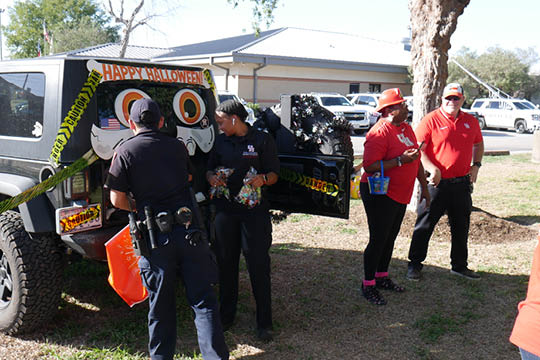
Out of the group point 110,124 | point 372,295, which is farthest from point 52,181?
point 372,295

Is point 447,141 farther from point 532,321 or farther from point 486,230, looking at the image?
point 532,321

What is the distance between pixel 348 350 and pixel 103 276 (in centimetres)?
261

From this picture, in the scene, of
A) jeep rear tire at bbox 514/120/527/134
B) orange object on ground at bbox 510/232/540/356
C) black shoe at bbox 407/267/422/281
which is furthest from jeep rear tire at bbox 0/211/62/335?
Answer: jeep rear tire at bbox 514/120/527/134

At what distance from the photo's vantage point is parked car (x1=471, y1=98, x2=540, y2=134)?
2532 cm

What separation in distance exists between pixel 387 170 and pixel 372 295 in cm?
112

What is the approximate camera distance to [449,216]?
5.15 m

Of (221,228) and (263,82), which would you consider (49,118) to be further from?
(263,82)

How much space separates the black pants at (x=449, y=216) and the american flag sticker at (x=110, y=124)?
2.97 metres

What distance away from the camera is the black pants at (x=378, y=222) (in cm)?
444

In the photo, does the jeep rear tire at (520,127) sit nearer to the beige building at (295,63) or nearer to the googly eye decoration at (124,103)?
the beige building at (295,63)

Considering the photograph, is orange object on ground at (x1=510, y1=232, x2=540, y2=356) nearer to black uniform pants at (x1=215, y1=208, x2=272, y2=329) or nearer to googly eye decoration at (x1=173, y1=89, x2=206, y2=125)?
black uniform pants at (x1=215, y1=208, x2=272, y2=329)

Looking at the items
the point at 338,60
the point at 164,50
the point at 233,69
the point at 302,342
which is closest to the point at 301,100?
the point at 302,342

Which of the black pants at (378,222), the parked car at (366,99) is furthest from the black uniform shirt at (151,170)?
the parked car at (366,99)

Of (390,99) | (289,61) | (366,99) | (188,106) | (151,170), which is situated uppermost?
(289,61)
